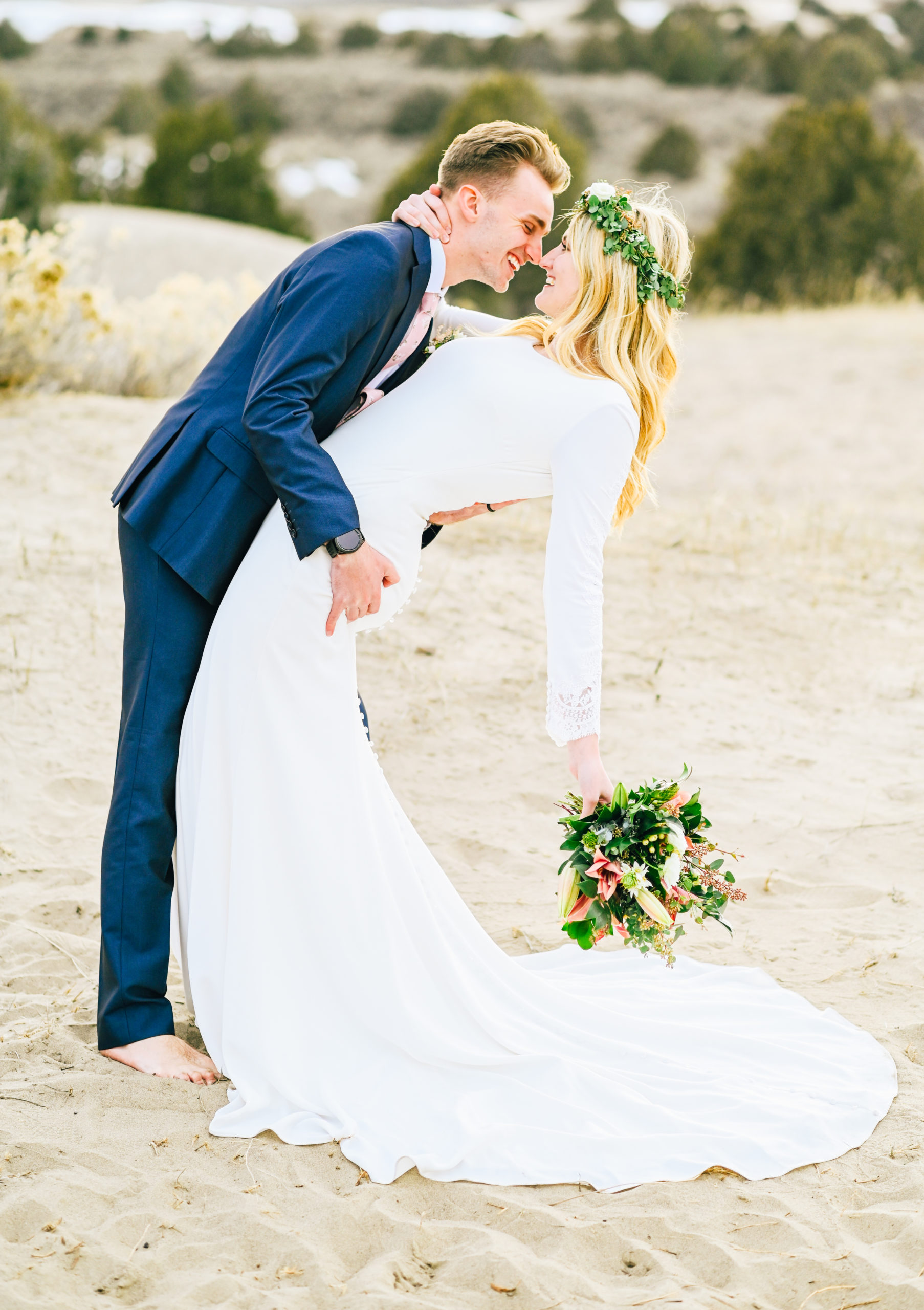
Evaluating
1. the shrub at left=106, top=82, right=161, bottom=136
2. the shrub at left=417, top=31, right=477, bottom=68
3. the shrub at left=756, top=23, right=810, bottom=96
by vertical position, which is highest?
the shrub at left=417, top=31, right=477, bottom=68

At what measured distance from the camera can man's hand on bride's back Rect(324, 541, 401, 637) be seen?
2760mm

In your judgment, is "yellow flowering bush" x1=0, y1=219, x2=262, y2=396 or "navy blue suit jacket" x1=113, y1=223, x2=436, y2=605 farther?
"yellow flowering bush" x1=0, y1=219, x2=262, y2=396

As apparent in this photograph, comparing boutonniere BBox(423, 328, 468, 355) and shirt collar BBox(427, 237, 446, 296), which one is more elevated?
shirt collar BBox(427, 237, 446, 296)

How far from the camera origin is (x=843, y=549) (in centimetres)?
826

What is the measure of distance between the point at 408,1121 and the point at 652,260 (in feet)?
6.58

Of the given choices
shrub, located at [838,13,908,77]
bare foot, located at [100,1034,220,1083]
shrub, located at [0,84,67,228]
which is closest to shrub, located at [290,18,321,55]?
shrub, located at [838,13,908,77]

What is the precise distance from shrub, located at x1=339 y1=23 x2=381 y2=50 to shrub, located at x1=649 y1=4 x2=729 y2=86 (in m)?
11.5

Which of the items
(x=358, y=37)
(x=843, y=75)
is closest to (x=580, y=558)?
(x=843, y=75)

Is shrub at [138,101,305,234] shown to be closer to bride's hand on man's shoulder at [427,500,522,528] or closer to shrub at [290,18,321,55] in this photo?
bride's hand on man's shoulder at [427,500,522,528]

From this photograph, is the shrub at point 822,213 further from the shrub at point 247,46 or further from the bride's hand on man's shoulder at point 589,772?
the shrub at point 247,46

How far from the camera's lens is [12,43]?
49.2m

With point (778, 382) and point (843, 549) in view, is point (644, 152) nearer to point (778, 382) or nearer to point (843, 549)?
point (778, 382)

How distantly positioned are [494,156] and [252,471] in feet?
3.06

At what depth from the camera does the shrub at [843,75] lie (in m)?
36.8
